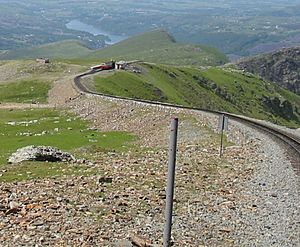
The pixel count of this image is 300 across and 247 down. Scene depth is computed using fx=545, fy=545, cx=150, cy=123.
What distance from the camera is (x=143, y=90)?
418ft

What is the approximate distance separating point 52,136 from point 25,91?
171 ft

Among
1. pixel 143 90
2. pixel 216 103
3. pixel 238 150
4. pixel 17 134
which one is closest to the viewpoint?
pixel 238 150

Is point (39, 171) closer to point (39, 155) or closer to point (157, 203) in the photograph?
point (39, 155)

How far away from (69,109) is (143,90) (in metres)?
46.5

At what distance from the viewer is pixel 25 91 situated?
108m

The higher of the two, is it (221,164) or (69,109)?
(221,164)

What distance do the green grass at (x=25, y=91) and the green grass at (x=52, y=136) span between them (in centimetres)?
2161

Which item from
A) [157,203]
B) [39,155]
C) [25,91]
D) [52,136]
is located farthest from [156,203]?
[25,91]

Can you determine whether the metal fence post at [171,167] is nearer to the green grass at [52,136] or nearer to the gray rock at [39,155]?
the green grass at [52,136]

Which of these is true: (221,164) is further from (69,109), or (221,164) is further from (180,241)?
(69,109)

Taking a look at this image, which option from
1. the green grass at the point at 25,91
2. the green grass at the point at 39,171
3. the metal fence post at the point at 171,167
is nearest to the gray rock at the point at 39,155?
the green grass at the point at 39,171

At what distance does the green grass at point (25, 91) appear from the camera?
102312 mm

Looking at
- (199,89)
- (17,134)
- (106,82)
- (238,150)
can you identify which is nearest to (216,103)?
(199,89)

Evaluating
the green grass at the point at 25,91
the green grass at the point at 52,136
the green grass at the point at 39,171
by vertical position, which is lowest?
the green grass at the point at 25,91
